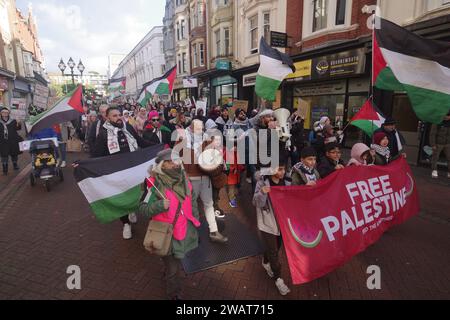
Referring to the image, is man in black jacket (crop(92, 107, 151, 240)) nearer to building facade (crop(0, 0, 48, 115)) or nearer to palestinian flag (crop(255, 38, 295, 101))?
palestinian flag (crop(255, 38, 295, 101))

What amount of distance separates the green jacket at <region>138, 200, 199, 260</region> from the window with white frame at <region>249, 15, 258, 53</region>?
15.5 m

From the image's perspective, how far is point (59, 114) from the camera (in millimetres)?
5484

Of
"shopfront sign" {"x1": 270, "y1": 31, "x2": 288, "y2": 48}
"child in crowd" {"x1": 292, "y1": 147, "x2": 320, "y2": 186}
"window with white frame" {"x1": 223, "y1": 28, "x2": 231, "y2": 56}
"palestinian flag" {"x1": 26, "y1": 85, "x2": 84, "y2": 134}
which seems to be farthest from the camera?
"window with white frame" {"x1": 223, "y1": 28, "x2": 231, "y2": 56}

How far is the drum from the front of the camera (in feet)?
12.7

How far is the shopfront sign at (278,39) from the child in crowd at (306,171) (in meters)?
10.7

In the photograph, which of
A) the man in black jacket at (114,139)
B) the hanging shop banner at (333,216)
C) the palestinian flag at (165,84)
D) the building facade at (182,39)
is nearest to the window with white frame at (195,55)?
the building facade at (182,39)

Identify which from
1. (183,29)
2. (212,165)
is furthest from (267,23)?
(183,29)

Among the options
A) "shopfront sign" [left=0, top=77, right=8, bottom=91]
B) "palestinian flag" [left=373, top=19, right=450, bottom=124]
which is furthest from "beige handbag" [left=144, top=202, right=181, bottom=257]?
"shopfront sign" [left=0, top=77, right=8, bottom=91]

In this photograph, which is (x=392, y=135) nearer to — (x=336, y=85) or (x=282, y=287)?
(x=282, y=287)

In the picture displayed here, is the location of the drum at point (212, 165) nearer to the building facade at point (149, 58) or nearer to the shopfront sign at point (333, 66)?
the shopfront sign at point (333, 66)

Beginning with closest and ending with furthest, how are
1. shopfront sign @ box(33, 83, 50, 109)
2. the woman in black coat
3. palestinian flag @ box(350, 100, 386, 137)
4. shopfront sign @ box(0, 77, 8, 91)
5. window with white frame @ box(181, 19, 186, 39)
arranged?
palestinian flag @ box(350, 100, 386, 137) → the woman in black coat → shopfront sign @ box(33, 83, 50, 109) → shopfront sign @ box(0, 77, 8, 91) → window with white frame @ box(181, 19, 186, 39)

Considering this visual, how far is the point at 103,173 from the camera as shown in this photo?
155 inches
